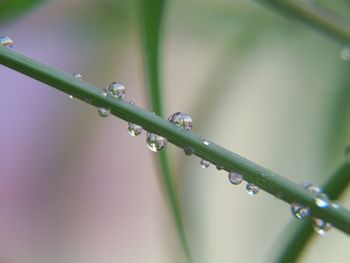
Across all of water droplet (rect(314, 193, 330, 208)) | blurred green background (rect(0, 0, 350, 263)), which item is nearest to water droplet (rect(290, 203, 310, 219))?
water droplet (rect(314, 193, 330, 208))

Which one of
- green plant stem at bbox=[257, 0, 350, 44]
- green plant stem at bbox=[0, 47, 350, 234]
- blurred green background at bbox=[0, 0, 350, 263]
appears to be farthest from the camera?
blurred green background at bbox=[0, 0, 350, 263]

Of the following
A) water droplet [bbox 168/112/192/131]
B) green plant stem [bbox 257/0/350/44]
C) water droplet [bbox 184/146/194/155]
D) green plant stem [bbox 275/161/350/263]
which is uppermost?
green plant stem [bbox 257/0/350/44]

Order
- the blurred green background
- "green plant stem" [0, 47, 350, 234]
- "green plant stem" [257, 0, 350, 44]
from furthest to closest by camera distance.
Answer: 1. the blurred green background
2. "green plant stem" [257, 0, 350, 44]
3. "green plant stem" [0, 47, 350, 234]

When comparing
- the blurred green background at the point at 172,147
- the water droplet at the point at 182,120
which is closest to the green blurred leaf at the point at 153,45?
the water droplet at the point at 182,120

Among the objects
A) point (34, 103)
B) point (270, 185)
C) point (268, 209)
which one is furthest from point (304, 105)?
point (270, 185)

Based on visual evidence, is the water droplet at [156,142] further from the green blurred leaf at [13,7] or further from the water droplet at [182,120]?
the green blurred leaf at [13,7]

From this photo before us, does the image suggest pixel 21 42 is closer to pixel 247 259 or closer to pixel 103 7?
pixel 103 7

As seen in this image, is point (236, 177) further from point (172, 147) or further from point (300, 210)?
point (172, 147)

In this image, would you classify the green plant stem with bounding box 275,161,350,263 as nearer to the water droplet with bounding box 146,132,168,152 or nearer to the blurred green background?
the water droplet with bounding box 146,132,168,152
